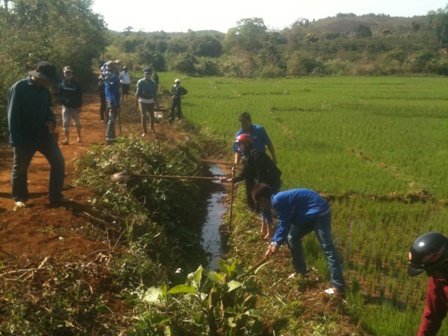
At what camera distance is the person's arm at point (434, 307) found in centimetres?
308

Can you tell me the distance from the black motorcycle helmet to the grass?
5.78 ft

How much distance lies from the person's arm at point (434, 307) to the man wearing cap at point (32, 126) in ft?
13.4

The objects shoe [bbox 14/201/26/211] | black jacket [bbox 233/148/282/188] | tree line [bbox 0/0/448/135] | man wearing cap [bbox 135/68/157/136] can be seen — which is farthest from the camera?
tree line [bbox 0/0/448/135]

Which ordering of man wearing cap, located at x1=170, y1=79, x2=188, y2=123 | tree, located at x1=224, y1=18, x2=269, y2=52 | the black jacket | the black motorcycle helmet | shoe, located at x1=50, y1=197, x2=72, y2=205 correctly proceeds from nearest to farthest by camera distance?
1. the black motorcycle helmet
2. shoe, located at x1=50, y1=197, x2=72, y2=205
3. the black jacket
4. man wearing cap, located at x1=170, y1=79, x2=188, y2=123
5. tree, located at x1=224, y1=18, x2=269, y2=52

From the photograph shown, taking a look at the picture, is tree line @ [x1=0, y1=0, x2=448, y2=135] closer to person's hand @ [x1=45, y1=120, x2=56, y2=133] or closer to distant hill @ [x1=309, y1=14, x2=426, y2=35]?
person's hand @ [x1=45, y1=120, x2=56, y2=133]

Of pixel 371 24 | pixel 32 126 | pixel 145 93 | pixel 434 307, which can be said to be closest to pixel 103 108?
pixel 145 93

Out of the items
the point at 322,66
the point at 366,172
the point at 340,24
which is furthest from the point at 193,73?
the point at 340,24

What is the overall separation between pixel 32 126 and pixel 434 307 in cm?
431

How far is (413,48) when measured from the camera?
52156 mm

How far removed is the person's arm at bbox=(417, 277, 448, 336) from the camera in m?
3.08

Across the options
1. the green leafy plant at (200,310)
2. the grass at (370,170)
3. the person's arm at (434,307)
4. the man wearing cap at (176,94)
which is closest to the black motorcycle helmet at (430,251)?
the person's arm at (434,307)

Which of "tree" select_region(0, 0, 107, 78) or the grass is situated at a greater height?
"tree" select_region(0, 0, 107, 78)

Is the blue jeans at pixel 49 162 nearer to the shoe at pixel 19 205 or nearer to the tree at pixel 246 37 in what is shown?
the shoe at pixel 19 205

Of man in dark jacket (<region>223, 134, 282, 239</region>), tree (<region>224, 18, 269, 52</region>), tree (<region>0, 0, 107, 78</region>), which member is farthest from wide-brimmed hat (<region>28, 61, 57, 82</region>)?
tree (<region>224, 18, 269, 52</region>)
